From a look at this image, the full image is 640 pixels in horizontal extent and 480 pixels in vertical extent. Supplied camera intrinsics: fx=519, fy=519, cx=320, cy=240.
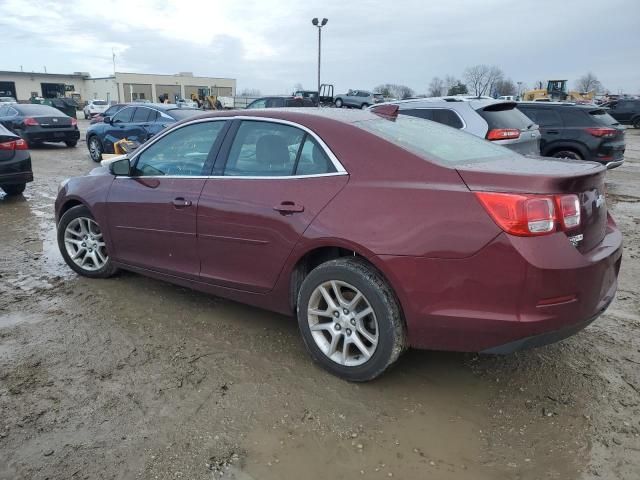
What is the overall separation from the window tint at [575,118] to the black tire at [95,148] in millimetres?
11380

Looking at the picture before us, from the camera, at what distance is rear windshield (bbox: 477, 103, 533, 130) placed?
7406 millimetres

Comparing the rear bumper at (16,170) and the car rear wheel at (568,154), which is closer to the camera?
the rear bumper at (16,170)

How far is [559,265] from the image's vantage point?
2.54 m

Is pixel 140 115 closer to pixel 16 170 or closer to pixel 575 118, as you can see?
pixel 16 170

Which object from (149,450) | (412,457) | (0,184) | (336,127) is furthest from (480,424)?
(0,184)

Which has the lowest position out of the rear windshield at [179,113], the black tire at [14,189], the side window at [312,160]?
the black tire at [14,189]

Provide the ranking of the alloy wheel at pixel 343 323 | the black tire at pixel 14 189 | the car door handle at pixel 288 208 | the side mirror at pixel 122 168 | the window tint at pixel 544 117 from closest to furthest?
the alloy wheel at pixel 343 323, the car door handle at pixel 288 208, the side mirror at pixel 122 168, the black tire at pixel 14 189, the window tint at pixel 544 117

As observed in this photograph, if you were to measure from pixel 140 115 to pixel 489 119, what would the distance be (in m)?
9.19

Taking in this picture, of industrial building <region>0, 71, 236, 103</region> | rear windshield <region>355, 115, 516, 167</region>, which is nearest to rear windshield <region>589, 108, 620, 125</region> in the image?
rear windshield <region>355, 115, 516, 167</region>

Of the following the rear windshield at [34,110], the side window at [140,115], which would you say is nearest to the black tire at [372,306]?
the side window at [140,115]

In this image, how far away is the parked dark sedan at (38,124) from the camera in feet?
53.7

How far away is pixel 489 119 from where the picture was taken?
740 cm

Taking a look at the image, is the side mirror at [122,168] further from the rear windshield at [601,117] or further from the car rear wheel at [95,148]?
the car rear wheel at [95,148]

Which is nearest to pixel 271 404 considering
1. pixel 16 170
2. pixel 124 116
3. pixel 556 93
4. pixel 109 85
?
pixel 16 170
